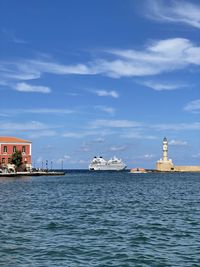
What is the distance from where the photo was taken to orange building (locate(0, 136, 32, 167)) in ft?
542

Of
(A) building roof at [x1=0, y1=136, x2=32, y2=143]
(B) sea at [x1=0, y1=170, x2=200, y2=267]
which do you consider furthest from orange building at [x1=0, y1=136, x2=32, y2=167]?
(B) sea at [x1=0, y1=170, x2=200, y2=267]

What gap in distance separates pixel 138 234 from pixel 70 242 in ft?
16.0

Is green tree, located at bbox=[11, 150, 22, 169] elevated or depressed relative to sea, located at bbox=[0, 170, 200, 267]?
elevated

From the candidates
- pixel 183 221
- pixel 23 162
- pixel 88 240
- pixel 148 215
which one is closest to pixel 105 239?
pixel 88 240

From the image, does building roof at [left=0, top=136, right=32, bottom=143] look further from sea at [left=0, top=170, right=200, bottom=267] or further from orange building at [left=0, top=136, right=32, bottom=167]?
sea at [left=0, top=170, right=200, bottom=267]

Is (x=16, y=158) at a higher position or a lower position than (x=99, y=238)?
higher

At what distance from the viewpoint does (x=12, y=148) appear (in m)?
167

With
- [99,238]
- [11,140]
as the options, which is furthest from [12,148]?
[99,238]

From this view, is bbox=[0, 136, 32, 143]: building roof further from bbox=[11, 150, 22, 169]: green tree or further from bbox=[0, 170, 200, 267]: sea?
bbox=[0, 170, 200, 267]: sea

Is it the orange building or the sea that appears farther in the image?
the orange building

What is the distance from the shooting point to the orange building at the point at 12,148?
165 metres

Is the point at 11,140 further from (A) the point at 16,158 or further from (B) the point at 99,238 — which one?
(B) the point at 99,238

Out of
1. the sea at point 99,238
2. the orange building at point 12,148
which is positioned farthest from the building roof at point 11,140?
the sea at point 99,238

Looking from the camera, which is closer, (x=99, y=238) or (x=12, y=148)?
(x=99, y=238)
